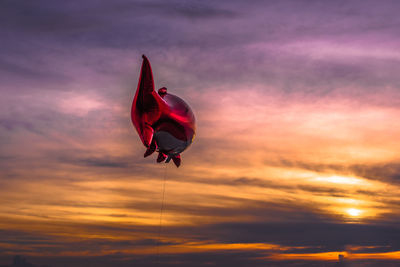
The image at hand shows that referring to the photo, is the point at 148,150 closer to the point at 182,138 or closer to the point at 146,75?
the point at 182,138

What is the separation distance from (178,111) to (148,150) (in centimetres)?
266

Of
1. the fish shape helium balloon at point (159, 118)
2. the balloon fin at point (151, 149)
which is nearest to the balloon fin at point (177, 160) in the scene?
the fish shape helium balloon at point (159, 118)

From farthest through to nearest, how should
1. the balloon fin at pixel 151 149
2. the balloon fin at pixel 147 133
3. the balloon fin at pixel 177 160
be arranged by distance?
the balloon fin at pixel 177 160 → the balloon fin at pixel 151 149 → the balloon fin at pixel 147 133

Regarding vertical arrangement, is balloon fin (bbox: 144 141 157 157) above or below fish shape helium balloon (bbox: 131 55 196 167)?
below

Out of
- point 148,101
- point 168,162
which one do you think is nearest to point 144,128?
point 148,101

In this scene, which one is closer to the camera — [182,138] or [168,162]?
[182,138]

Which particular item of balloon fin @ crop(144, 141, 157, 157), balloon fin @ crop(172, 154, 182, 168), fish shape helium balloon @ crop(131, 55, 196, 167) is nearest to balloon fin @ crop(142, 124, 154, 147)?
fish shape helium balloon @ crop(131, 55, 196, 167)

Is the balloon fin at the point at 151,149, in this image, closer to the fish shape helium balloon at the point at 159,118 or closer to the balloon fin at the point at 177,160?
the fish shape helium balloon at the point at 159,118

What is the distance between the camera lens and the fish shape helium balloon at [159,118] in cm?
3309

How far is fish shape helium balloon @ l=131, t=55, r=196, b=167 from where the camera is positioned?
→ 3309 cm

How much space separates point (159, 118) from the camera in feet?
110

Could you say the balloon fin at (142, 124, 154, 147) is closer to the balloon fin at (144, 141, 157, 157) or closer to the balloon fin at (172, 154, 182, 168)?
the balloon fin at (144, 141, 157, 157)

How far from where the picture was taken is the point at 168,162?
37031 millimetres

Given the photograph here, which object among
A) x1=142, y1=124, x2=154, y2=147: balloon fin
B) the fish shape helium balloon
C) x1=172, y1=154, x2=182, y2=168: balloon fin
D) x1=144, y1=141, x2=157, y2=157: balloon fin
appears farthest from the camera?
x1=172, y1=154, x2=182, y2=168: balloon fin
